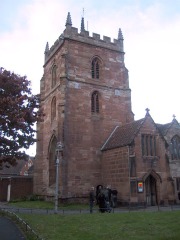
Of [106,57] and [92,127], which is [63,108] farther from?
[106,57]

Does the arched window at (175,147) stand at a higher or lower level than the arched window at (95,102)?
lower

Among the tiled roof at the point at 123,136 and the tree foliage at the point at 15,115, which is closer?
the tree foliage at the point at 15,115

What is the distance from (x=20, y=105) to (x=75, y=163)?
1414 centimetres

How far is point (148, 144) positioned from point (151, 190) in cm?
416

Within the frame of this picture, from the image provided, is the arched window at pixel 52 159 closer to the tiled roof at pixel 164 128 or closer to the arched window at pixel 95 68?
the arched window at pixel 95 68

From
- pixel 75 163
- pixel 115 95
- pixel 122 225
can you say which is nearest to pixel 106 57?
pixel 115 95

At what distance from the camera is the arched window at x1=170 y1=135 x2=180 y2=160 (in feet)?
100

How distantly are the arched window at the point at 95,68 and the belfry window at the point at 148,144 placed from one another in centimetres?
1003

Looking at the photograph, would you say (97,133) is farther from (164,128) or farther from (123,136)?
(164,128)

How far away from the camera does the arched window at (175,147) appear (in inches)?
1201

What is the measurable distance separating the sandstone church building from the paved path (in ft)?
28.9

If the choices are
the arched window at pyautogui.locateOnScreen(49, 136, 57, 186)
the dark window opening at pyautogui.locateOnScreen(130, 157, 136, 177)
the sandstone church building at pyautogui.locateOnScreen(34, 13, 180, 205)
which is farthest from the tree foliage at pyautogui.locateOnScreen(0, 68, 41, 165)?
the arched window at pyautogui.locateOnScreen(49, 136, 57, 186)

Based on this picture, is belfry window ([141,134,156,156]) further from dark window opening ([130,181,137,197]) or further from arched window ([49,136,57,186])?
arched window ([49,136,57,186])

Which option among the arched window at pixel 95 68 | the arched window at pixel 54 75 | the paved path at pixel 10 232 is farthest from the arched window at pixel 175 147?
the paved path at pixel 10 232
